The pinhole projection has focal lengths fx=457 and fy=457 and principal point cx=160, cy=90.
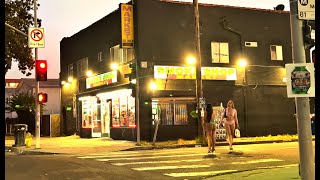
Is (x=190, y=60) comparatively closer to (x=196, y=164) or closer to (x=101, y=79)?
(x=101, y=79)

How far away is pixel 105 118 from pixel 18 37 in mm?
12177

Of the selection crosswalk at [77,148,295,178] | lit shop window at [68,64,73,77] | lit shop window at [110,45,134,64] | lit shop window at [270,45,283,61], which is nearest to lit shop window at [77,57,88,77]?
lit shop window at [68,64,73,77]

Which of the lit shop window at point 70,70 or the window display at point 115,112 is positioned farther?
the lit shop window at point 70,70

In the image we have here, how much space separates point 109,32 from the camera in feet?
88.5

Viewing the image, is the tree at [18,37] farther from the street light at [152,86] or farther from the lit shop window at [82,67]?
the street light at [152,86]

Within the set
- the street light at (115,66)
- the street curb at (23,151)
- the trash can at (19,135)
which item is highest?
the street light at (115,66)

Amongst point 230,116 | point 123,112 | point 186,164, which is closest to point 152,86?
point 123,112

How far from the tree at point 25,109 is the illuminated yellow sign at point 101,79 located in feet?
31.5

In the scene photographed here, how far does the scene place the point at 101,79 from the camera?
2786 centimetres

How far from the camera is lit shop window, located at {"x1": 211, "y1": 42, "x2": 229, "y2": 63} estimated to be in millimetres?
25744

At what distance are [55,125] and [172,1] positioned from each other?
48.8ft

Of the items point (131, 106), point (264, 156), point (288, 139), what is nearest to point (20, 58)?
point (131, 106)

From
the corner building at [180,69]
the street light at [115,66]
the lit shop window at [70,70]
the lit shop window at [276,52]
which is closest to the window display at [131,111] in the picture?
the corner building at [180,69]

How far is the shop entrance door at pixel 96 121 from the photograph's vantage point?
28.8 meters
